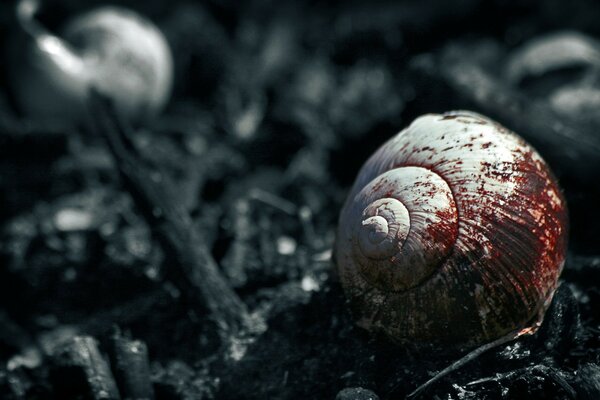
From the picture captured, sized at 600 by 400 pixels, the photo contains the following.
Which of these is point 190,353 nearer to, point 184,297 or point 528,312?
point 184,297

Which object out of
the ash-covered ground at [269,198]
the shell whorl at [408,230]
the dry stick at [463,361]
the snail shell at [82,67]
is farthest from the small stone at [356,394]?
the snail shell at [82,67]

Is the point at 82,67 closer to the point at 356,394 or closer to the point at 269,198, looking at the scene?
the point at 269,198

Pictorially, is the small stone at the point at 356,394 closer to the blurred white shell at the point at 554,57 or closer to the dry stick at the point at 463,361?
the dry stick at the point at 463,361


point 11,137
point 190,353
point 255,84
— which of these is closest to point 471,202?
point 190,353

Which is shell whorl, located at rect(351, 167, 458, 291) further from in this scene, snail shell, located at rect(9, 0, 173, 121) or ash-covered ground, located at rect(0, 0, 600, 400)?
snail shell, located at rect(9, 0, 173, 121)

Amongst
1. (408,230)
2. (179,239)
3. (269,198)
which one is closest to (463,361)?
(408,230)
